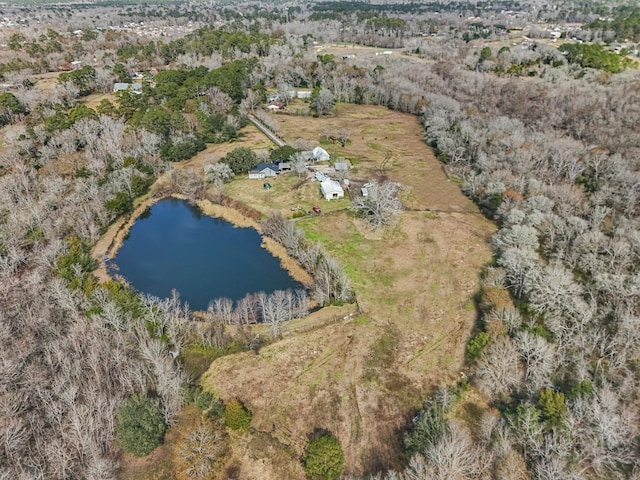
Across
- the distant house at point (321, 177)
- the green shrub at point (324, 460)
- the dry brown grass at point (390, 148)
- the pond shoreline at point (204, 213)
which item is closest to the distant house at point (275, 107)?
the dry brown grass at point (390, 148)

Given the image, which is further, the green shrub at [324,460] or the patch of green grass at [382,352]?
the patch of green grass at [382,352]

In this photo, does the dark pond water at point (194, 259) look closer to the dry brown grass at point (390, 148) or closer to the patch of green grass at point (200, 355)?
the patch of green grass at point (200, 355)

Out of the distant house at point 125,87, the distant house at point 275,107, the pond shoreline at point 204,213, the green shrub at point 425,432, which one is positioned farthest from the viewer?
the distant house at point 125,87

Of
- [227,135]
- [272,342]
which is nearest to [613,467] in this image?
[272,342]

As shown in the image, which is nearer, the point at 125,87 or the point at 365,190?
the point at 365,190

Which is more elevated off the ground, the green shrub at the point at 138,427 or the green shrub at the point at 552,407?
the green shrub at the point at 552,407

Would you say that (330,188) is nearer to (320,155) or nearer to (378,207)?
(378,207)

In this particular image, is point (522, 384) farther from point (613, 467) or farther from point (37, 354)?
point (37, 354)

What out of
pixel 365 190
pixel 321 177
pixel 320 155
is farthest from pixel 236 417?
pixel 320 155
